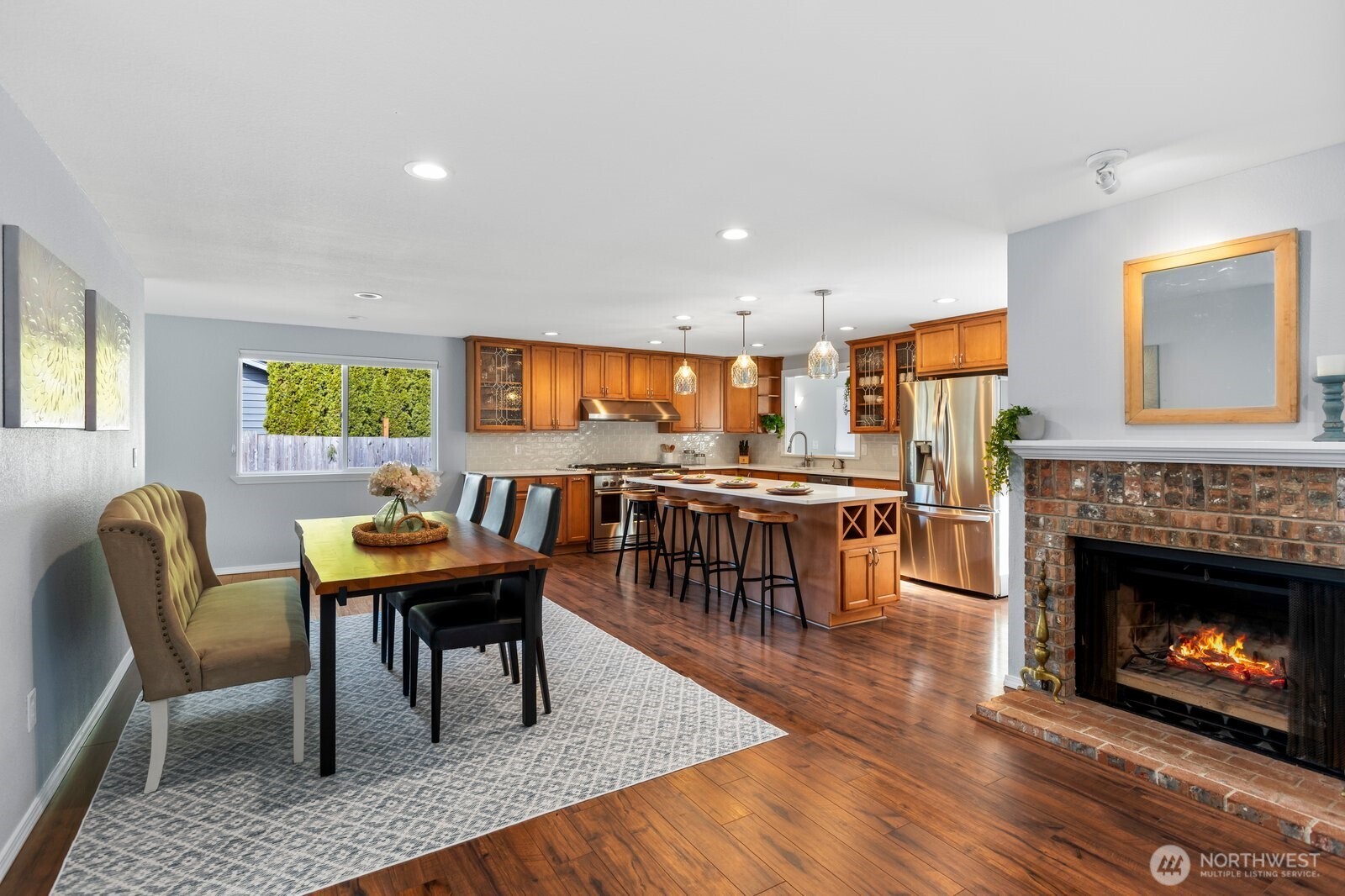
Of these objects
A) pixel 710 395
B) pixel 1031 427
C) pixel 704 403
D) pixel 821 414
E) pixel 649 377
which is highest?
pixel 649 377

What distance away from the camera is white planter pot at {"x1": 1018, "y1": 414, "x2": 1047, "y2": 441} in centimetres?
336

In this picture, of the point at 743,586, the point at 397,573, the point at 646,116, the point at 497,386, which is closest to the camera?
the point at 646,116

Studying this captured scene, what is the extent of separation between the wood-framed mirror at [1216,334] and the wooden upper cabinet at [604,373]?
5774 mm

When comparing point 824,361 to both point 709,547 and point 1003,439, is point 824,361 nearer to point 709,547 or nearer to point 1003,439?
point 1003,439

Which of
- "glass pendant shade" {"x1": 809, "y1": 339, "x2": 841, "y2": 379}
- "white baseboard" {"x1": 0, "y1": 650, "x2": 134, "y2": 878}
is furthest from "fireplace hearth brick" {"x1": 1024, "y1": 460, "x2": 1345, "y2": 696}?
"white baseboard" {"x1": 0, "y1": 650, "x2": 134, "y2": 878}

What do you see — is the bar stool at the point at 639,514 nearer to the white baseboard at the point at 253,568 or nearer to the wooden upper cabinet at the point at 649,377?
the wooden upper cabinet at the point at 649,377

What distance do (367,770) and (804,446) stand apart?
6.76 meters

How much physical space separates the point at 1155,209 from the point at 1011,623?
2.04 meters

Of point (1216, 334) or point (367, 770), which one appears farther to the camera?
point (1216, 334)

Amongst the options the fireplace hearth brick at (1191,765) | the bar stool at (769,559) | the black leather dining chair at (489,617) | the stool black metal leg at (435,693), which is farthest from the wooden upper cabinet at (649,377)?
the fireplace hearth brick at (1191,765)

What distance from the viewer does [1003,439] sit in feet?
11.3

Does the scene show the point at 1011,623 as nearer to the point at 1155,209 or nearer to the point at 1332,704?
the point at 1332,704

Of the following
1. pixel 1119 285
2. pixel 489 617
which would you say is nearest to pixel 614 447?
pixel 489 617

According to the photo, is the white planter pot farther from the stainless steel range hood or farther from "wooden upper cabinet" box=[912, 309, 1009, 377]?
the stainless steel range hood
